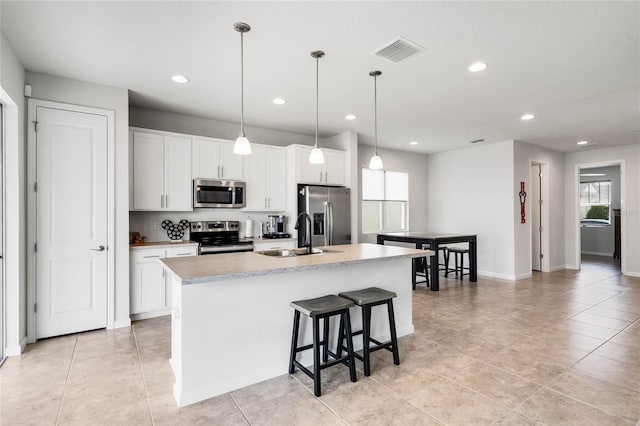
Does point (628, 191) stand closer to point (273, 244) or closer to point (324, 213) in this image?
point (324, 213)

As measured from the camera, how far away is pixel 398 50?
282 centimetres

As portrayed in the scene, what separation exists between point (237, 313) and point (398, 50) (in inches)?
97.1

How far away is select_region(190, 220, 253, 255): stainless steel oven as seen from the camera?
428 centimetres

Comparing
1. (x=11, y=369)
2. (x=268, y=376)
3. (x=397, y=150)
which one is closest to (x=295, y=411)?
(x=268, y=376)

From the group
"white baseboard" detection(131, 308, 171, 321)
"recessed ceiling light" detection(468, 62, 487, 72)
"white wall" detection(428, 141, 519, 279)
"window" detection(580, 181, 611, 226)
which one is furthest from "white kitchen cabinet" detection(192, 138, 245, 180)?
"window" detection(580, 181, 611, 226)

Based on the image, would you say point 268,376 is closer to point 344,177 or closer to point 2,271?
point 2,271

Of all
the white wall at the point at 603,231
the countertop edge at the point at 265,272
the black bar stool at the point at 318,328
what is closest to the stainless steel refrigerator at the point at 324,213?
the countertop edge at the point at 265,272

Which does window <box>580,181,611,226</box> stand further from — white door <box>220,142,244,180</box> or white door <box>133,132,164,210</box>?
white door <box>133,132,164,210</box>

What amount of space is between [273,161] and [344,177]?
125cm

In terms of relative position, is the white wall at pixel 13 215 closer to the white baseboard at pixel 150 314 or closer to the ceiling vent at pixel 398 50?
the white baseboard at pixel 150 314

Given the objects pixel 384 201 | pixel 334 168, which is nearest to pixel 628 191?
pixel 384 201

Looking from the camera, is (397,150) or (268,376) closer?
(268,376)

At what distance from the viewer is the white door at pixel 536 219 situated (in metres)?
7.21

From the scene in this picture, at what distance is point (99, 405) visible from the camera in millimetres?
2195
